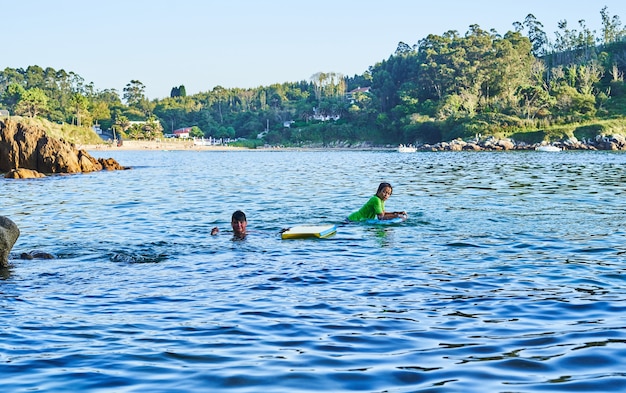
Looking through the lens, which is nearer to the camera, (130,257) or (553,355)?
(553,355)

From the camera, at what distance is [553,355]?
A: 24.6ft

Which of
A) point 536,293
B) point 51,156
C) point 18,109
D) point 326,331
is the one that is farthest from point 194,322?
point 18,109

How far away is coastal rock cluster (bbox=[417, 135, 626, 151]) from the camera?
9949cm

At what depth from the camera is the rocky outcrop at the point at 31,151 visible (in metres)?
50.1

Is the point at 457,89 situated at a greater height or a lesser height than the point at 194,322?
greater

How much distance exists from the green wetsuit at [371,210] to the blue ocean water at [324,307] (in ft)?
1.86

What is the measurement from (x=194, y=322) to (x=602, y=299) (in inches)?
239

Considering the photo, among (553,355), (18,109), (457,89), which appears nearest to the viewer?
(553,355)

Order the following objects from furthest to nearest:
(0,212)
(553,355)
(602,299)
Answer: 1. (0,212)
2. (602,299)
3. (553,355)

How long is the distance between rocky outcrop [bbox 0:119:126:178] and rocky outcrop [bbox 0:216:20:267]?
38.9 m

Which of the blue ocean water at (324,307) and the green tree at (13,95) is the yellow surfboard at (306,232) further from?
the green tree at (13,95)

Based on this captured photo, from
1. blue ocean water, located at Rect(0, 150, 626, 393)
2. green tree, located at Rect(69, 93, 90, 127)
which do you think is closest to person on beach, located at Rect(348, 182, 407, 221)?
blue ocean water, located at Rect(0, 150, 626, 393)

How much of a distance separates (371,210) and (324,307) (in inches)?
392

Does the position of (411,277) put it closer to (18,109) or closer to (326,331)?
(326,331)
